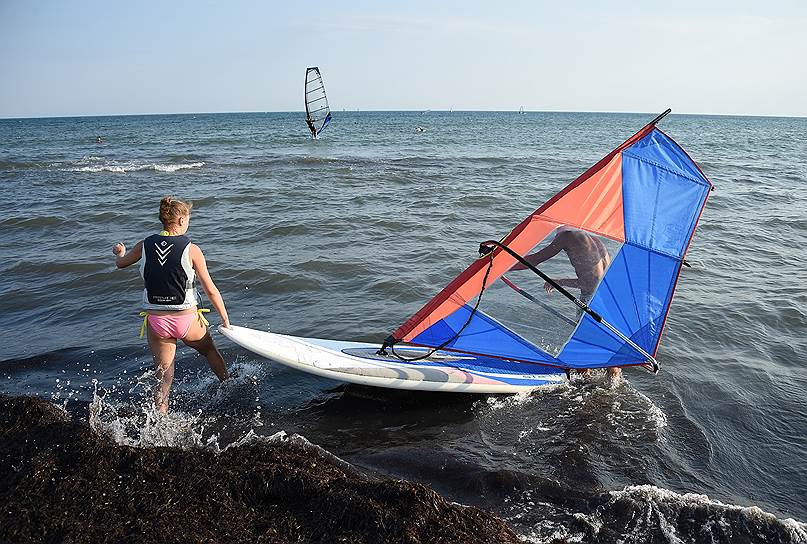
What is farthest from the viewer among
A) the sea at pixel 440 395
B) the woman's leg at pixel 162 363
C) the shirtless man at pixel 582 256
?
the shirtless man at pixel 582 256

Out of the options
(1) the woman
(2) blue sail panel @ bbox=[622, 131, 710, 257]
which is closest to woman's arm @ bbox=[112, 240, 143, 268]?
(1) the woman

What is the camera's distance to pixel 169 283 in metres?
4.48

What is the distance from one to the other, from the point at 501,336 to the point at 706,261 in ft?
20.9

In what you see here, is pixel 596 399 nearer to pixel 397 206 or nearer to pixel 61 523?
pixel 61 523

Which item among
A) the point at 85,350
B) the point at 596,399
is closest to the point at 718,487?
the point at 596,399

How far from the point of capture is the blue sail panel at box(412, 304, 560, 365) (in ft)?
17.4

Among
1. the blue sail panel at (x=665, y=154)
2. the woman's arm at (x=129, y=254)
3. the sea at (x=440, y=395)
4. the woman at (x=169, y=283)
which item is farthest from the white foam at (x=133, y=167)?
the blue sail panel at (x=665, y=154)

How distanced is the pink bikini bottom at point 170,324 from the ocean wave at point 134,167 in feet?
66.0

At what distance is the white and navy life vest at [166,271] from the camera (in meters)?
4.45

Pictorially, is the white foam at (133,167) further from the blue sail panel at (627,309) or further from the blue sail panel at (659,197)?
the blue sail panel at (659,197)

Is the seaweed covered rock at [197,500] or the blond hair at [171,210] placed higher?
the blond hair at [171,210]

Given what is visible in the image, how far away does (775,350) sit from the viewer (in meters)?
6.74

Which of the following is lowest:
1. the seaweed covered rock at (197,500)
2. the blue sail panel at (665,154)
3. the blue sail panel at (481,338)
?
the seaweed covered rock at (197,500)

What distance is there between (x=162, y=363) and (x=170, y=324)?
0.35m
